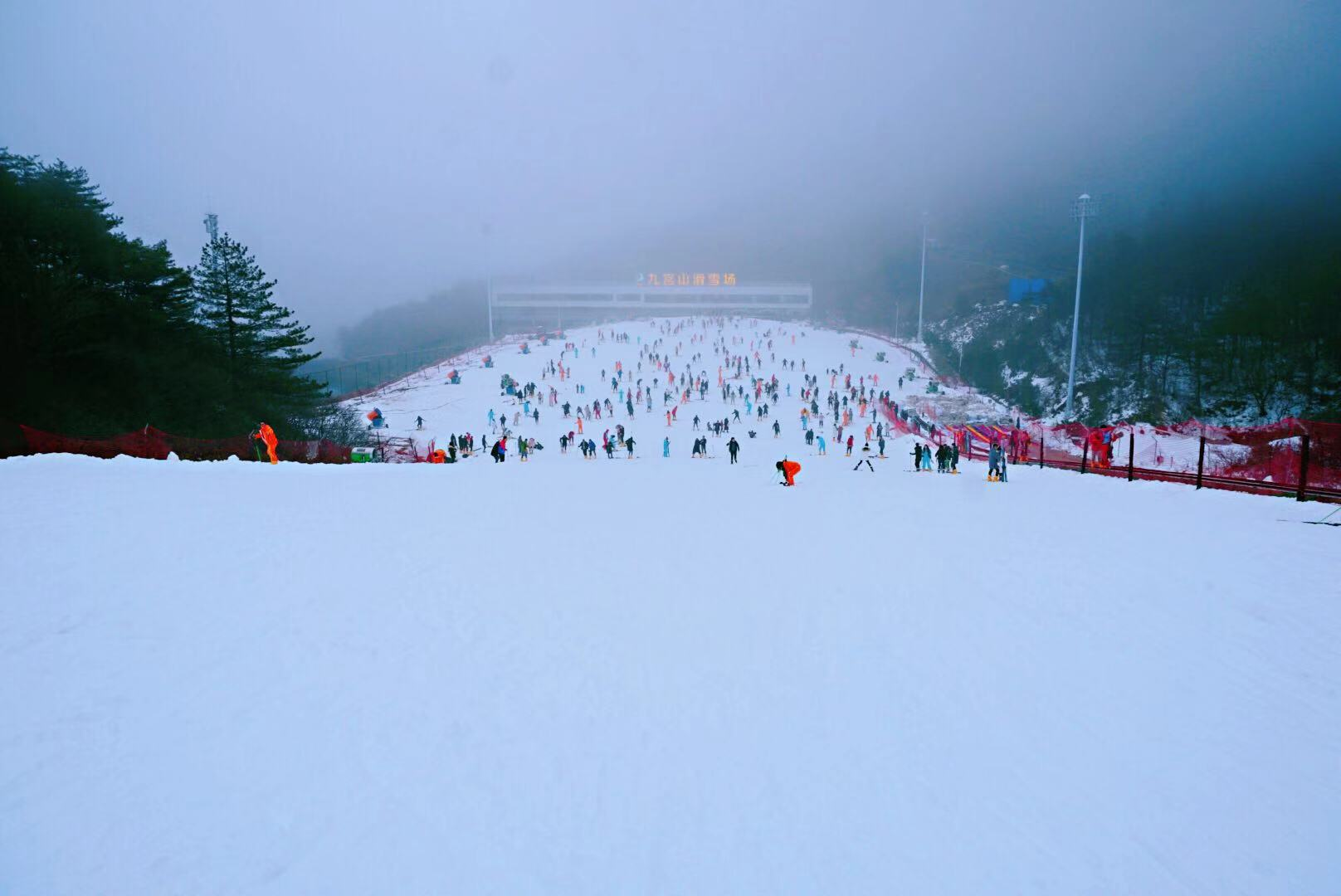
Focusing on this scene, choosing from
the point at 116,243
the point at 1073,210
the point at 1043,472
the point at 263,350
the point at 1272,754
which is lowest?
the point at 1272,754

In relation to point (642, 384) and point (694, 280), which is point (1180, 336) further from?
point (694, 280)

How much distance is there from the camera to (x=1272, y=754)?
14.4 feet

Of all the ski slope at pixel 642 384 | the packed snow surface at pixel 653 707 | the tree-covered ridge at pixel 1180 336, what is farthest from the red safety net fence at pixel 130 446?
the tree-covered ridge at pixel 1180 336

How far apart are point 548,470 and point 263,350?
2010cm

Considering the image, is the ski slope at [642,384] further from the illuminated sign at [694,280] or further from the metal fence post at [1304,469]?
the illuminated sign at [694,280]

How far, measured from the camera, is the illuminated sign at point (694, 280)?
101000mm

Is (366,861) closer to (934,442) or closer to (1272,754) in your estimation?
(1272,754)

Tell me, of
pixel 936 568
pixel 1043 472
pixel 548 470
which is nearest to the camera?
pixel 936 568

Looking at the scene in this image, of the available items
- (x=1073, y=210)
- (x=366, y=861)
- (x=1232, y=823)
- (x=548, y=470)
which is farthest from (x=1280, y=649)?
(x=1073, y=210)

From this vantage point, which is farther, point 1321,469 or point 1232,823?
point 1321,469

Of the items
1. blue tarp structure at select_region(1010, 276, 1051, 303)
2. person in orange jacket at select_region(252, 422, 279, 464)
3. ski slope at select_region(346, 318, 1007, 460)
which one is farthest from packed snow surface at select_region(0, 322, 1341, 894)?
blue tarp structure at select_region(1010, 276, 1051, 303)

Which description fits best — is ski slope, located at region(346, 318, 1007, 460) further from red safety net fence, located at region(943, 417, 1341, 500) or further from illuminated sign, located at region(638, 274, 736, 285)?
illuminated sign, located at region(638, 274, 736, 285)

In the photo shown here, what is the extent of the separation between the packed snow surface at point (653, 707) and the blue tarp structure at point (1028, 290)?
6668 cm

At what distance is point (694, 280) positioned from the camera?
101500 millimetres
